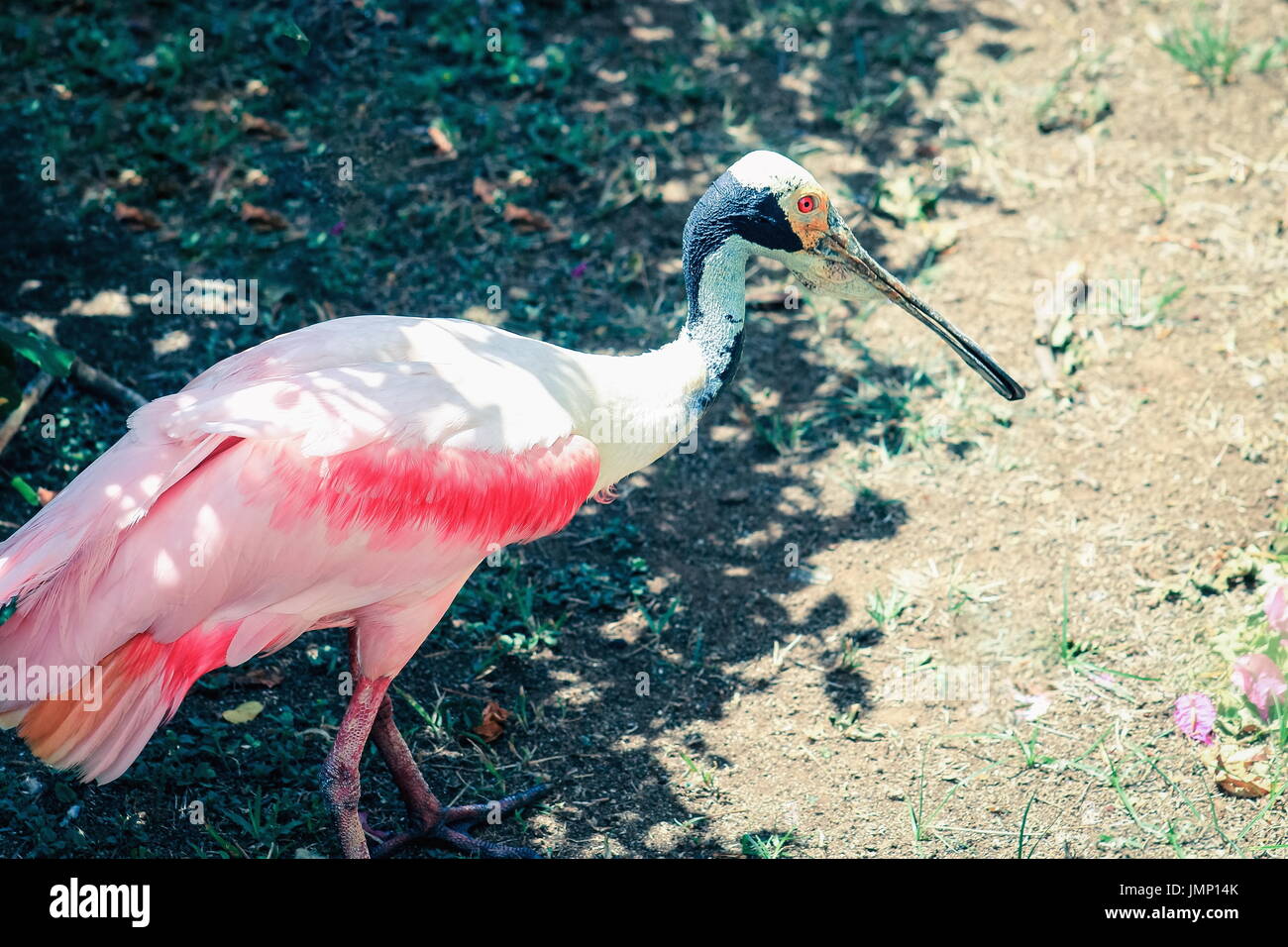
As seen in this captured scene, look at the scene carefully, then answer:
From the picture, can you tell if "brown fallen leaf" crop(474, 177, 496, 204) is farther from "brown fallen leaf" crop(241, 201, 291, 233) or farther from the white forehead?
the white forehead

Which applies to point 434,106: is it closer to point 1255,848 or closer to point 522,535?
point 522,535

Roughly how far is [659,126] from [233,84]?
2.56 metres

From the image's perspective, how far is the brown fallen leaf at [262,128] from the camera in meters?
7.55

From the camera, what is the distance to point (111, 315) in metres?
6.56

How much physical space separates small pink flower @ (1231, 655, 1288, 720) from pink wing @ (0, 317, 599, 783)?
8.28ft

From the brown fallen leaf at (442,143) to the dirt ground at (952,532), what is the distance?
1217 millimetres

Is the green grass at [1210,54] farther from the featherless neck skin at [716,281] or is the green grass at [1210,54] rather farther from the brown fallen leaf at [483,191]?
the featherless neck skin at [716,281]

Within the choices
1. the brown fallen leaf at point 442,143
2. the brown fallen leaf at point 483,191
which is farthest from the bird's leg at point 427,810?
the brown fallen leaf at point 442,143

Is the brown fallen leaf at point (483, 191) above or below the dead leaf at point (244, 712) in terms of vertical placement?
above

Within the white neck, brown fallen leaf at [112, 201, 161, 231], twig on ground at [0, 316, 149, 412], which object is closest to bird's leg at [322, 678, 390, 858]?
the white neck

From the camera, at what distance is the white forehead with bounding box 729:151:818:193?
4.57 m

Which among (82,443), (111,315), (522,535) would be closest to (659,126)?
(111,315)

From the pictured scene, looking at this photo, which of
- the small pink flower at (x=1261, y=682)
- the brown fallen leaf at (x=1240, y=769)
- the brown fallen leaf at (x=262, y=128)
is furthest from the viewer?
the brown fallen leaf at (x=262, y=128)

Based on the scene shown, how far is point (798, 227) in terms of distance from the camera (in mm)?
4676
